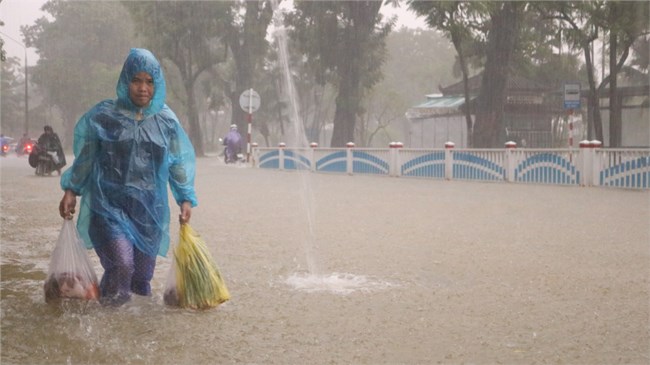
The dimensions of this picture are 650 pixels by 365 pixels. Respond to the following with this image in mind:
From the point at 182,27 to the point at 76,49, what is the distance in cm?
1647

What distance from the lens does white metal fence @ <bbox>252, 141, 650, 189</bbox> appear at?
48.6 feet

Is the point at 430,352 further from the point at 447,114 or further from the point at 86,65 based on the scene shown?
the point at 86,65

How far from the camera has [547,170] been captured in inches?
638

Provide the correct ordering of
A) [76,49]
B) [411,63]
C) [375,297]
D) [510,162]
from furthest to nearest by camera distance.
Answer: [411,63], [76,49], [510,162], [375,297]

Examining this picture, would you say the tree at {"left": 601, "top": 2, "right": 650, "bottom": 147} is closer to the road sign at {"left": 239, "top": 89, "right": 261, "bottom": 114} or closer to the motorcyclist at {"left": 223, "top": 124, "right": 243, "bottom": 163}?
the road sign at {"left": 239, "top": 89, "right": 261, "bottom": 114}

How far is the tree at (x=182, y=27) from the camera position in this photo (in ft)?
120

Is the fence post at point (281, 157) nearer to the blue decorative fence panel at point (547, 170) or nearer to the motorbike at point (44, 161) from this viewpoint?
the motorbike at point (44, 161)

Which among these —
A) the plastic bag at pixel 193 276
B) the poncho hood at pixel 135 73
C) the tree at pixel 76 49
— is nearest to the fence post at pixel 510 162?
the plastic bag at pixel 193 276

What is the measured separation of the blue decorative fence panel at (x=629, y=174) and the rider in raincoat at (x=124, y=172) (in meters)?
12.6

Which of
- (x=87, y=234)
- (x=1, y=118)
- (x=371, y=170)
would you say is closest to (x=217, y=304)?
(x=87, y=234)

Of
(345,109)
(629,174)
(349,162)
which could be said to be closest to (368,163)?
(349,162)

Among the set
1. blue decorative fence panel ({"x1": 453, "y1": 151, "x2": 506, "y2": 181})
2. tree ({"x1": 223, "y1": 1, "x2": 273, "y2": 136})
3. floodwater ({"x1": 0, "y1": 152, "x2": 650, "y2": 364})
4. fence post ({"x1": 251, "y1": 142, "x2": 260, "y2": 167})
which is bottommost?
floodwater ({"x1": 0, "y1": 152, "x2": 650, "y2": 364})

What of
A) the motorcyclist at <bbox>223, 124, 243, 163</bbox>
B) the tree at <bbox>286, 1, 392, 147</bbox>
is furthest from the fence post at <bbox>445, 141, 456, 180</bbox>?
the tree at <bbox>286, 1, 392, 147</bbox>

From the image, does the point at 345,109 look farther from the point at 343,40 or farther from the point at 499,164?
the point at 499,164
